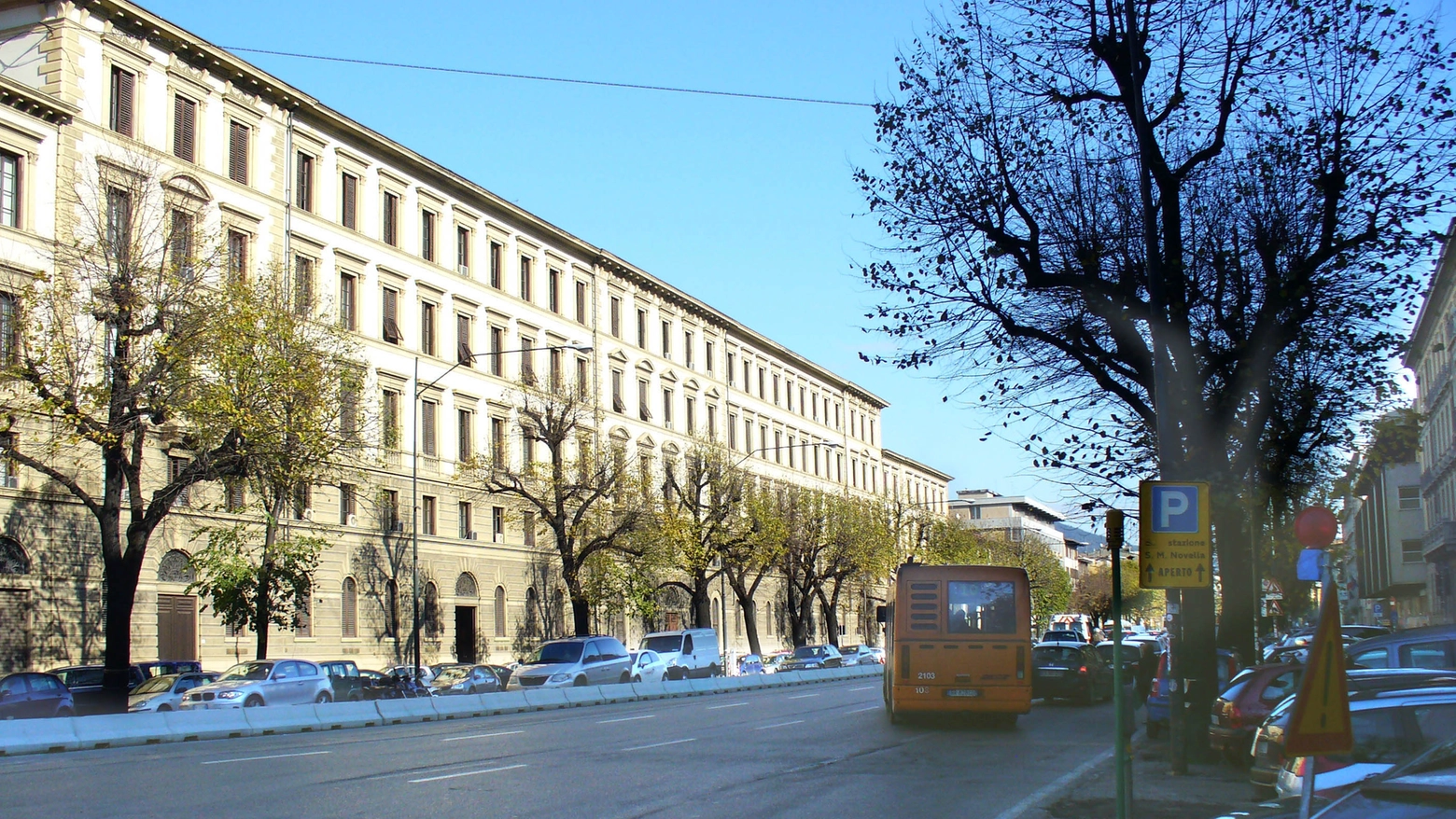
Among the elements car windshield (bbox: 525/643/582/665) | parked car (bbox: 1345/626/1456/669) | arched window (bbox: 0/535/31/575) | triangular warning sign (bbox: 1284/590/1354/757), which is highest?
arched window (bbox: 0/535/31/575)

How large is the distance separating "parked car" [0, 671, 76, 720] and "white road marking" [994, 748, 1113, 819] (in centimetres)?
1981

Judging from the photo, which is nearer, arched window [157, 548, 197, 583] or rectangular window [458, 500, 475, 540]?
arched window [157, 548, 197, 583]

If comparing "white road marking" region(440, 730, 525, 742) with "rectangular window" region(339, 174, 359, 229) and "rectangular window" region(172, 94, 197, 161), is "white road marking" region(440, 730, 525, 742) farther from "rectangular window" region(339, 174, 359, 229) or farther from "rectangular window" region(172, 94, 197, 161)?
"rectangular window" region(339, 174, 359, 229)

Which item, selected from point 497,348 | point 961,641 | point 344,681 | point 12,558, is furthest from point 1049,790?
point 497,348

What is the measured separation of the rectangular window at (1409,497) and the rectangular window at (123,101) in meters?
73.4

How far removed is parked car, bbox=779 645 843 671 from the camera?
55625mm

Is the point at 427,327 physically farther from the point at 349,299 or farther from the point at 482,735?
the point at 482,735

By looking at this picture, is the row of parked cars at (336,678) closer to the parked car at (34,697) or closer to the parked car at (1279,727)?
the parked car at (34,697)

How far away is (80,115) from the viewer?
35344 millimetres

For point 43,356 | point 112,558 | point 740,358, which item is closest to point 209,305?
point 43,356

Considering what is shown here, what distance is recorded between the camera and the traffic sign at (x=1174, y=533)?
12.4m

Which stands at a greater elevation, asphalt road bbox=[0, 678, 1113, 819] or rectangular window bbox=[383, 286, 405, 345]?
rectangular window bbox=[383, 286, 405, 345]

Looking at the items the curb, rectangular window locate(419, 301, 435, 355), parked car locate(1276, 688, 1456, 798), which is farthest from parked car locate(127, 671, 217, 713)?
parked car locate(1276, 688, 1456, 798)

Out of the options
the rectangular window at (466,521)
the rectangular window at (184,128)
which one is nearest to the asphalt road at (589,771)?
the rectangular window at (184,128)
